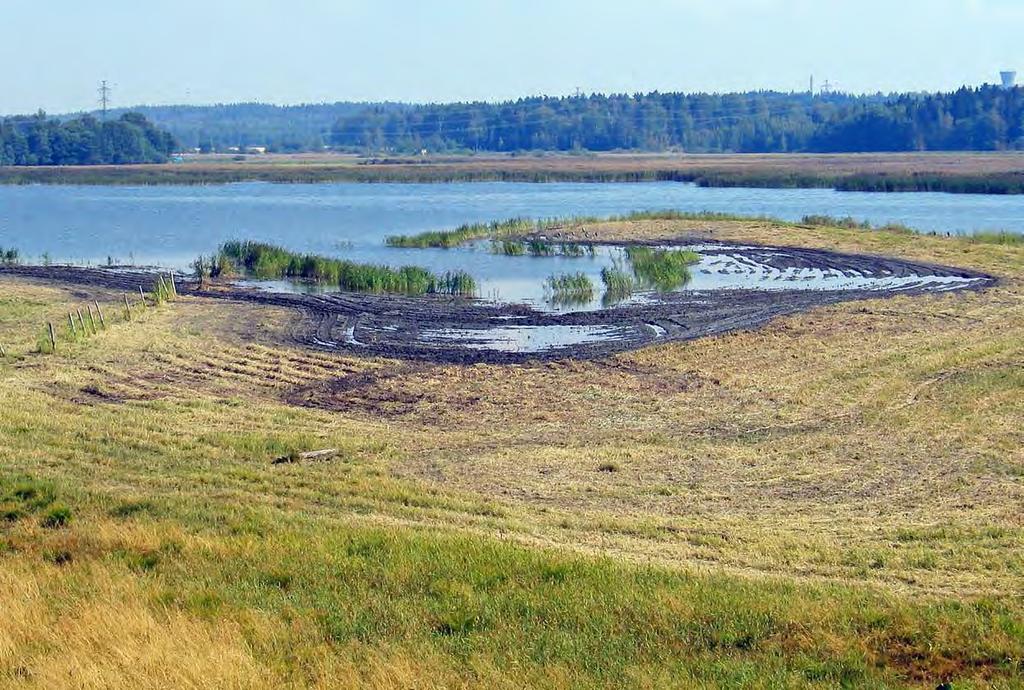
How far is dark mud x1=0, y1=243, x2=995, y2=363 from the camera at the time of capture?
2972 centimetres

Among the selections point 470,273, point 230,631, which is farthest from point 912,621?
point 470,273

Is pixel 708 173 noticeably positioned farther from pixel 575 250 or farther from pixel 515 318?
pixel 515 318

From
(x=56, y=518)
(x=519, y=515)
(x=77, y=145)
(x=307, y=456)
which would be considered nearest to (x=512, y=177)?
(x=77, y=145)

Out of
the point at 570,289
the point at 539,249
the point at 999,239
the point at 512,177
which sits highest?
the point at 512,177

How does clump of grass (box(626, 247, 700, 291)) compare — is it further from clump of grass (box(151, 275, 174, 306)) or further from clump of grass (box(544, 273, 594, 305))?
clump of grass (box(151, 275, 174, 306))

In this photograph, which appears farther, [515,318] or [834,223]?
[834,223]

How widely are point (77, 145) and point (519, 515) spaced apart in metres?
146

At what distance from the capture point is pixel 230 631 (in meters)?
9.44

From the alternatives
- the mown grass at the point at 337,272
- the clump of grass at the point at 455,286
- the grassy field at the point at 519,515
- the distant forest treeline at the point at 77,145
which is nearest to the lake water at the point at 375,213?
the clump of grass at the point at 455,286

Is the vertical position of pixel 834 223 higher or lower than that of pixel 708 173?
lower

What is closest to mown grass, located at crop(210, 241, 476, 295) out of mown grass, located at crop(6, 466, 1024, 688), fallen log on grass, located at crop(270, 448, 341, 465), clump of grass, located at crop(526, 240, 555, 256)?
clump of grass, located at crop(526, 240, 555, 256)

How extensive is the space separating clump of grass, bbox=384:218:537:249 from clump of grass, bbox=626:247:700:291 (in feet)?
32.3

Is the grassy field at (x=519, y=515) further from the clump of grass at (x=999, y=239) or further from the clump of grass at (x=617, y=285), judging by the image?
the clump of grass at (x=999, y=239)

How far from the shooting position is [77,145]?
495 ft
